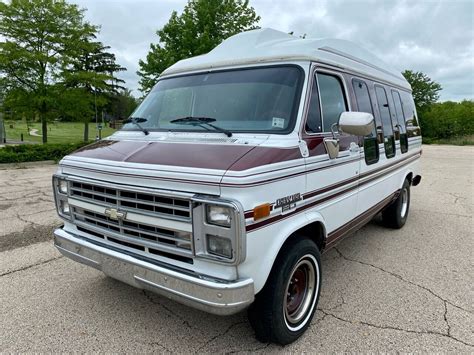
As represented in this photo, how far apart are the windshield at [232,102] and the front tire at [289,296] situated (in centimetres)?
103

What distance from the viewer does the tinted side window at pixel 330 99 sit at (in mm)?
3389

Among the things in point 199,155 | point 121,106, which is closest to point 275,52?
point 199,155

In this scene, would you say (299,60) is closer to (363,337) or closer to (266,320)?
(266,320)

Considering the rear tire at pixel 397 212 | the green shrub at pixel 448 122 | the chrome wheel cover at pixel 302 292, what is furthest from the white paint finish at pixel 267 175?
the green shrub at pixel 448 122

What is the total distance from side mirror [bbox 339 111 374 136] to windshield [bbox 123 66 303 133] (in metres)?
0.47

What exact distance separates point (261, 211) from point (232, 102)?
1275 millimetres

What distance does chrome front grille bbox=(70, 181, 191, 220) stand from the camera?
2.49 metres

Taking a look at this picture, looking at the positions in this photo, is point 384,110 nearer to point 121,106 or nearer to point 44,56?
point 44,56

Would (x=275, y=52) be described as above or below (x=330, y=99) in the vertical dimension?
above

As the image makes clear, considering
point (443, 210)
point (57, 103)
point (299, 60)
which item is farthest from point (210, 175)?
point (57, 103)

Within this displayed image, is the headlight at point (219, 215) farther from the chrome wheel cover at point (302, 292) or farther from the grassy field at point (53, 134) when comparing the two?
the grassy field at point (53, 134)

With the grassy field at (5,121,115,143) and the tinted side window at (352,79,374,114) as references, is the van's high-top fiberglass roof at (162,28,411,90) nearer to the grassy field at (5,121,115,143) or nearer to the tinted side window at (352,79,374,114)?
the tinted side window at (352,79,374,114)

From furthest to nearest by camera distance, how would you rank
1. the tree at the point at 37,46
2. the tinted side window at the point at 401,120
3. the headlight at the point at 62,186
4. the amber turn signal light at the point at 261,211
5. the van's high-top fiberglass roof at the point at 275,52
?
the tree at the point at 37,46
the tinted side window at the point at 401,120
the van's high-top fiberglass roof at the point at 275,52
the headlight at the point at 62,186
the amber turn signal light at the point at 261,211

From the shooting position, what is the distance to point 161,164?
265 cm
